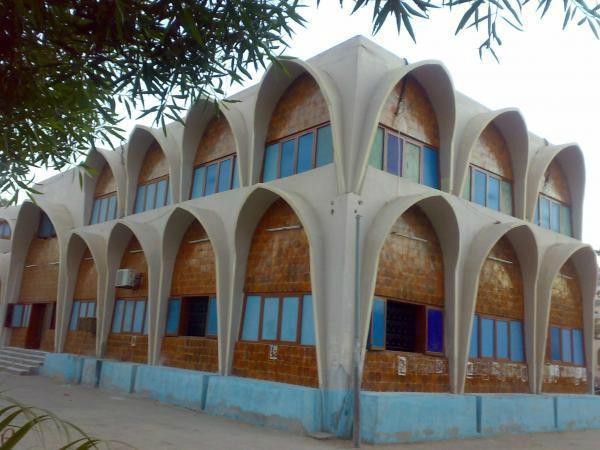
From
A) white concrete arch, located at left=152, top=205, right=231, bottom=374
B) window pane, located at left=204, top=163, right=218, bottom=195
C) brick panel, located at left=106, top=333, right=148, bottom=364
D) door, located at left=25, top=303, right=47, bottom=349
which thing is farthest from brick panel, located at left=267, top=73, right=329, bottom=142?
door, located at left=25, top=303, right=47, bottom=349

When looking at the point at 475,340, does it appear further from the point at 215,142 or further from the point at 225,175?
the point at 215,142

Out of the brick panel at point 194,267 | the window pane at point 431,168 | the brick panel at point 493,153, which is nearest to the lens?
the window pane at point 431,168

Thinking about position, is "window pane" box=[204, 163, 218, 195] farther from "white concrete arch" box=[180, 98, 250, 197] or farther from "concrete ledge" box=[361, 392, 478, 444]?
"concrete ledge" box=[361, 392, 478, 444]

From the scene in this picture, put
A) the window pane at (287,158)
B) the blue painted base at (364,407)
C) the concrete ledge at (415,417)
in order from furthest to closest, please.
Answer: the window pane at (287,158) → the blue painted base at (364,407) → the concrete ledge at (415,417)

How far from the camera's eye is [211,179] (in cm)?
1526

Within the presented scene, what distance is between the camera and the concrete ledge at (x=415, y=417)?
966 centimetres

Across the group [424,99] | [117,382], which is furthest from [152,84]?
[117,382]

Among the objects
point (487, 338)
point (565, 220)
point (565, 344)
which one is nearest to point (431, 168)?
point (487, 338)

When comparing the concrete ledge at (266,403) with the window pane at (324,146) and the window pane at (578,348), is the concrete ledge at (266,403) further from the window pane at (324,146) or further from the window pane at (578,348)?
the window pane at (578,348)

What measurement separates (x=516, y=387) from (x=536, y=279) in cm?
283

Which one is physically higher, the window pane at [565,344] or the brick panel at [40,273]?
the brick panel at [40,273]

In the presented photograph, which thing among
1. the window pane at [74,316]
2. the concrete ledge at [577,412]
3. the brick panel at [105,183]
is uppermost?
the brick panel at [105,183]

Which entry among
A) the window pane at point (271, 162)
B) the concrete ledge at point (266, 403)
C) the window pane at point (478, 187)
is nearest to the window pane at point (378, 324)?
the concrete ledge at point (266, 403)

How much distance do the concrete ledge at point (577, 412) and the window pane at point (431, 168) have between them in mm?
6482
